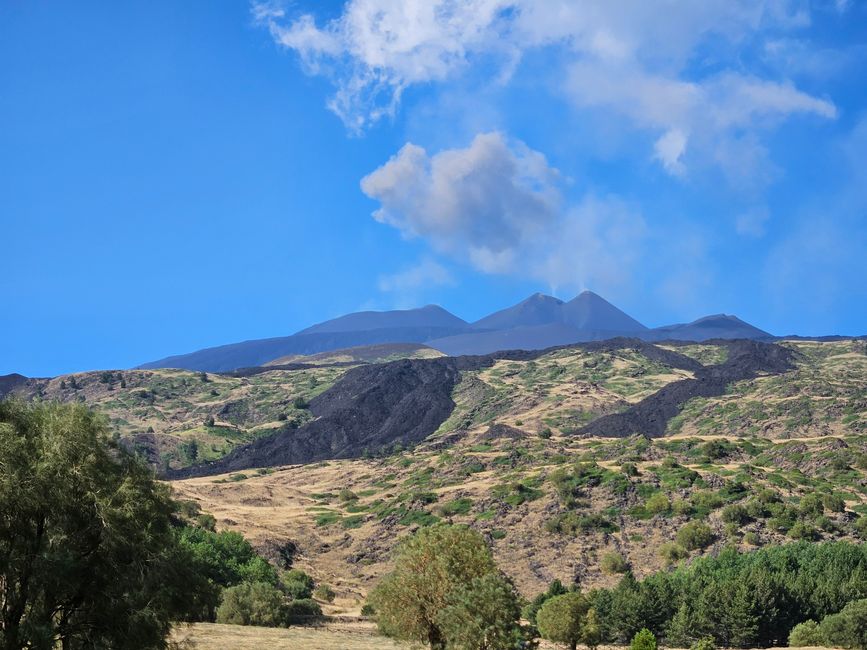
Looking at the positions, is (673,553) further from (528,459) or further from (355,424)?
(355,424)

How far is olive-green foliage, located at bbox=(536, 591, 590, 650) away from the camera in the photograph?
44281 millimetres

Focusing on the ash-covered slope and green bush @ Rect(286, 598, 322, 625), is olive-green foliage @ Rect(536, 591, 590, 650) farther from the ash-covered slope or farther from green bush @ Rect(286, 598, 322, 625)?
the ash-covered slope

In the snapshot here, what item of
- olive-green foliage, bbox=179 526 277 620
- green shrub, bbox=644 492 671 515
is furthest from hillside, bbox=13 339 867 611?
olive-green foliage, bbox=179 526 277 620

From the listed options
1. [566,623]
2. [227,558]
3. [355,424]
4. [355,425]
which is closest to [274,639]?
[566,623]

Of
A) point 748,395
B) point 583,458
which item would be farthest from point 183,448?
point 748,395

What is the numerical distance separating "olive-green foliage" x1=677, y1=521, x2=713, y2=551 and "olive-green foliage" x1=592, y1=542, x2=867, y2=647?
45.7 ft

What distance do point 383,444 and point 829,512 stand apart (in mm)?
91805

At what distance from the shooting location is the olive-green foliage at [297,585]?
58.5 metres

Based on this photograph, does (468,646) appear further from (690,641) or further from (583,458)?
(583,458)

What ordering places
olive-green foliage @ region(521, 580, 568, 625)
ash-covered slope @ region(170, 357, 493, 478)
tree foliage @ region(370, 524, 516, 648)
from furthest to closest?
ash-covered slope @ region(170, 357, 493, 478) < olive-green foliage @ region(521, 580, 568, 625) < tree foliage @ region(370, 524, 516, 648)

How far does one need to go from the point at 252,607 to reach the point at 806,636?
33.5 m

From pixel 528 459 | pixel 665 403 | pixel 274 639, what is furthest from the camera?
pixel 665 403

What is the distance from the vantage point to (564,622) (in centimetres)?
4431

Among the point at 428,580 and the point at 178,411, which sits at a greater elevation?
the point at 178,411
